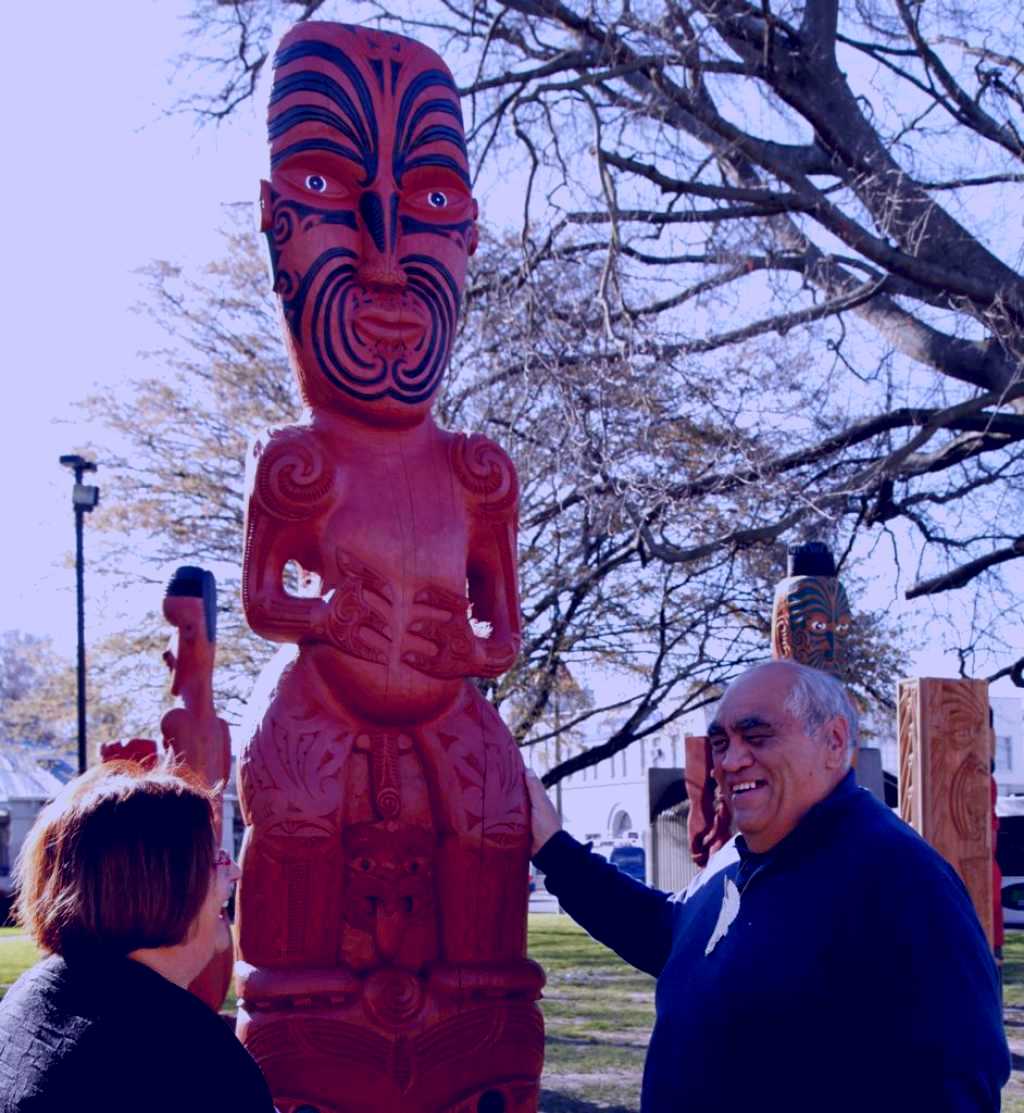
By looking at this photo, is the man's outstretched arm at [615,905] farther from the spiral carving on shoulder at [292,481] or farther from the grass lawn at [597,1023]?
the grass lawn at [597,1023]

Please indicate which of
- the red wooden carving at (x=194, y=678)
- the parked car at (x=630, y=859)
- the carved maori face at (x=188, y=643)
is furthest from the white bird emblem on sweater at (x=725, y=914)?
the parked car at (x=630, y=859)

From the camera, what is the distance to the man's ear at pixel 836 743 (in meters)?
3.06

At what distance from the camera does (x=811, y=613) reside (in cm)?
838

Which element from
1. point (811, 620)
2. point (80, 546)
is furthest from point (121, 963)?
point (80, 546)

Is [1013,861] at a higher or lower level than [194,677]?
lower

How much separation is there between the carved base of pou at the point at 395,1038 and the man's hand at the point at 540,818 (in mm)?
383

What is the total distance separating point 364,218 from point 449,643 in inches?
55.1

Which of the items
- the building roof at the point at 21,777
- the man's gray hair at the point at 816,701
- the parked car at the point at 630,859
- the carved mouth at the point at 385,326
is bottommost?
the parked car at the point at 630,859

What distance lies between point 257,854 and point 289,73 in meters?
2.47

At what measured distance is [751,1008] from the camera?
9.21 ft

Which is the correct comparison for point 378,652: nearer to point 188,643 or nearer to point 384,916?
point 384,916

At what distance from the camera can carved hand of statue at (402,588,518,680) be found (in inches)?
167

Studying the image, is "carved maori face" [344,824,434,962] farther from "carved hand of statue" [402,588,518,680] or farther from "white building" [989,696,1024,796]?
"white building" [989,696,1024,796]

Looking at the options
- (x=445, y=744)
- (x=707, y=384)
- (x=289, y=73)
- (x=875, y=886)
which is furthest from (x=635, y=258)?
(x=875, y=886)
